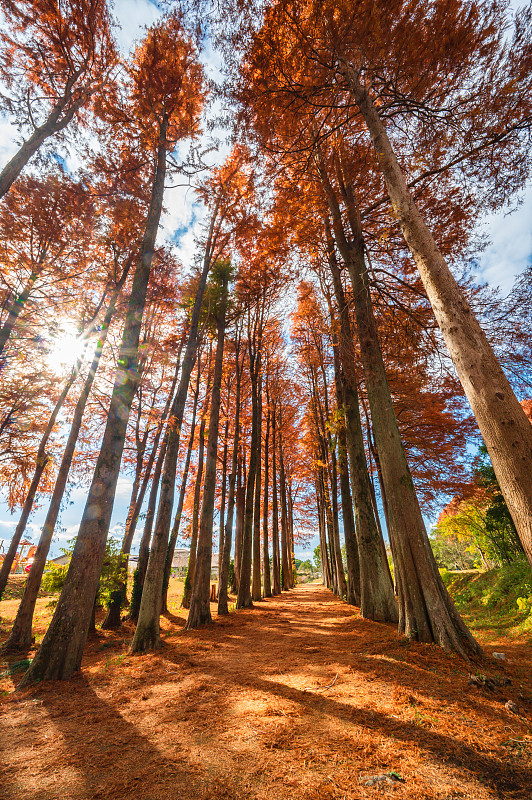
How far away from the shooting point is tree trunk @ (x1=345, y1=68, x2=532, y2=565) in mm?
2393

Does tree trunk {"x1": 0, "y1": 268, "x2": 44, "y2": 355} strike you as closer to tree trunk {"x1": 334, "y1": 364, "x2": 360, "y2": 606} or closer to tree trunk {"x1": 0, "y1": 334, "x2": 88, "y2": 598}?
tree trunk {"x1": 0, "y1": 334, "x2": 88, "y2": 598}

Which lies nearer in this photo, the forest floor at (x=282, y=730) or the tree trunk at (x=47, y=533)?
the forest floor at (x=282, y=730)

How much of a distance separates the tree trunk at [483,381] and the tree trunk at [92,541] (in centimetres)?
513

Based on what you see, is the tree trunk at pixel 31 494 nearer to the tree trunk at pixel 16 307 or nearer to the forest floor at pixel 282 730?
the tree trunk at pixel 16 307

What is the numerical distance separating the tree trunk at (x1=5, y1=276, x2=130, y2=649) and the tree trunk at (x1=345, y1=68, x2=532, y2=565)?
875cm

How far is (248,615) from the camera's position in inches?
358

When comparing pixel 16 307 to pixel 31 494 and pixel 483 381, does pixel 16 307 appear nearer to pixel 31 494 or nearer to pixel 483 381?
pixel 31 494

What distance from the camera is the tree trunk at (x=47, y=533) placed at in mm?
7355

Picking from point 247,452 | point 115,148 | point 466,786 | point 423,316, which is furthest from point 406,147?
point 247,452

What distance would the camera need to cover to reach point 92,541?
491 centimetres

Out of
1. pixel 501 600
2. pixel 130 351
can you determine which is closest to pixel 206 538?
pixel 130 351

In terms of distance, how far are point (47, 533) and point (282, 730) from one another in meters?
8.50

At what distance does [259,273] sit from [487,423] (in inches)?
425

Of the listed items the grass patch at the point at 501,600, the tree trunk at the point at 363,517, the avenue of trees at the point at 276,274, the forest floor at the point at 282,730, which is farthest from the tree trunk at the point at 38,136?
the grass patch at the point at 501,600
